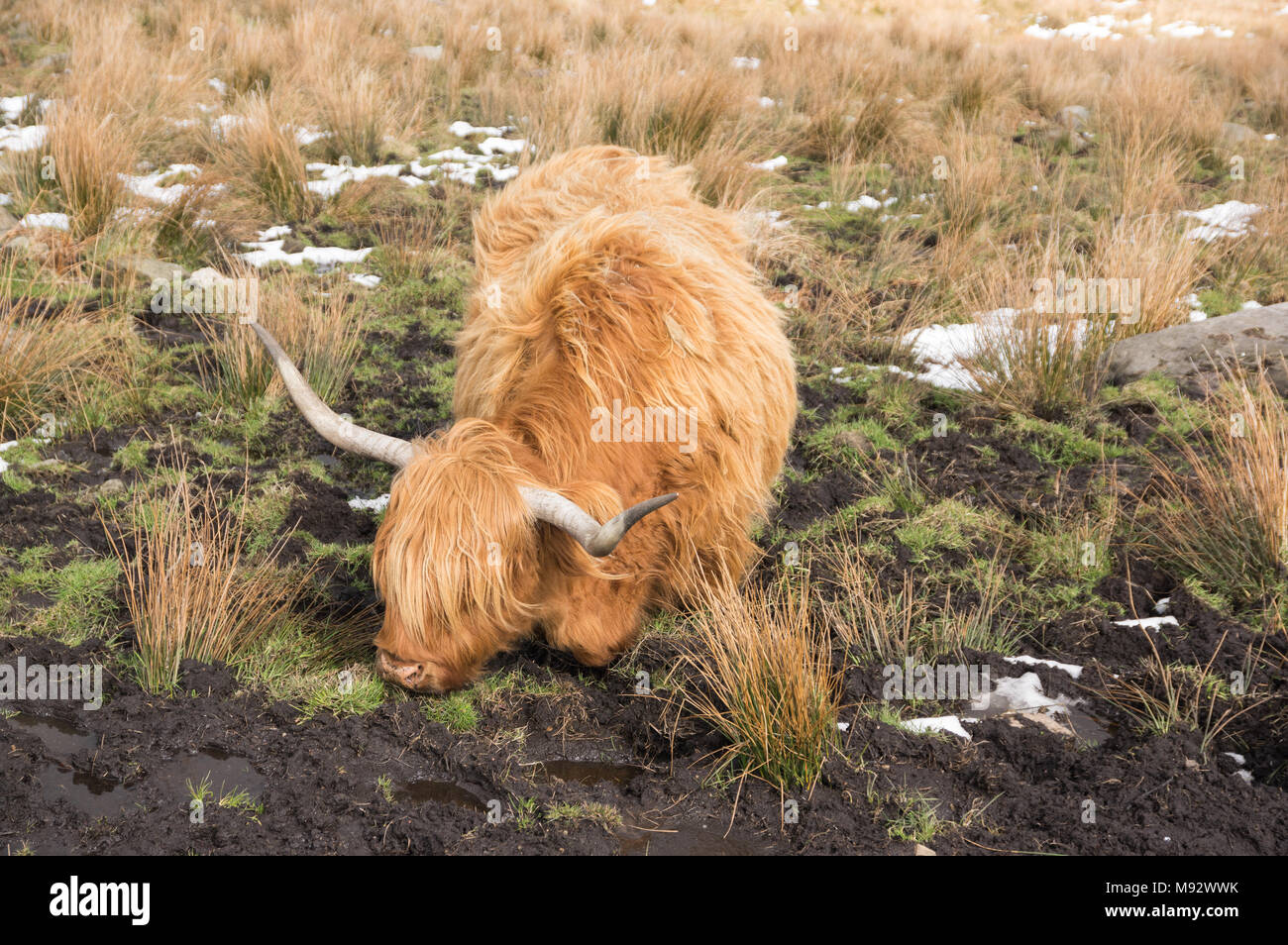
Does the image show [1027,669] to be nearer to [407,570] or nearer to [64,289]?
[407,570]

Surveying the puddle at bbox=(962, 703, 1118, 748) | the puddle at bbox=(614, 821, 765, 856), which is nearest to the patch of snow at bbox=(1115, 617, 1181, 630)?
the puddle at bbox=(962, 703, 1118, 748)

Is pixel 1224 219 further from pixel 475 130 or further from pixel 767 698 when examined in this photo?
pixel 767 698

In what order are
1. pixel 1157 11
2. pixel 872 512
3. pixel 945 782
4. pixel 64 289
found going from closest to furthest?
pixel 945 782
pixel 872 512
pixel 64 289
pixel 1157 11

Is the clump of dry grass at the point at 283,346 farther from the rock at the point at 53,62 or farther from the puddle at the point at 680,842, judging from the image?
the rock at the point at 53,62

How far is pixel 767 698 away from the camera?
2996 millimetres

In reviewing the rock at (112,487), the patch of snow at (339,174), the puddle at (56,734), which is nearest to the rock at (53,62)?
the patch of snow at (339,174)

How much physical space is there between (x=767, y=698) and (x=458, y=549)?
1.03m

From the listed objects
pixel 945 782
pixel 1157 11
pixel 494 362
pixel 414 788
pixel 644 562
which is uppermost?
pixel 1157 11

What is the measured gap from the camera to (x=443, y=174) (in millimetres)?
8469

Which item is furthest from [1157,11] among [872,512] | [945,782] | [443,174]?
[945,782]

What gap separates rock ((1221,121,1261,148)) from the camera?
31.8 ft

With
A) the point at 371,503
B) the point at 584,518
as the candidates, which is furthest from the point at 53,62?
the point at 584,518

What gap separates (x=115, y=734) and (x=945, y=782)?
8.21 feet

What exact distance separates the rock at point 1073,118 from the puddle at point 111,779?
998 centimetres
